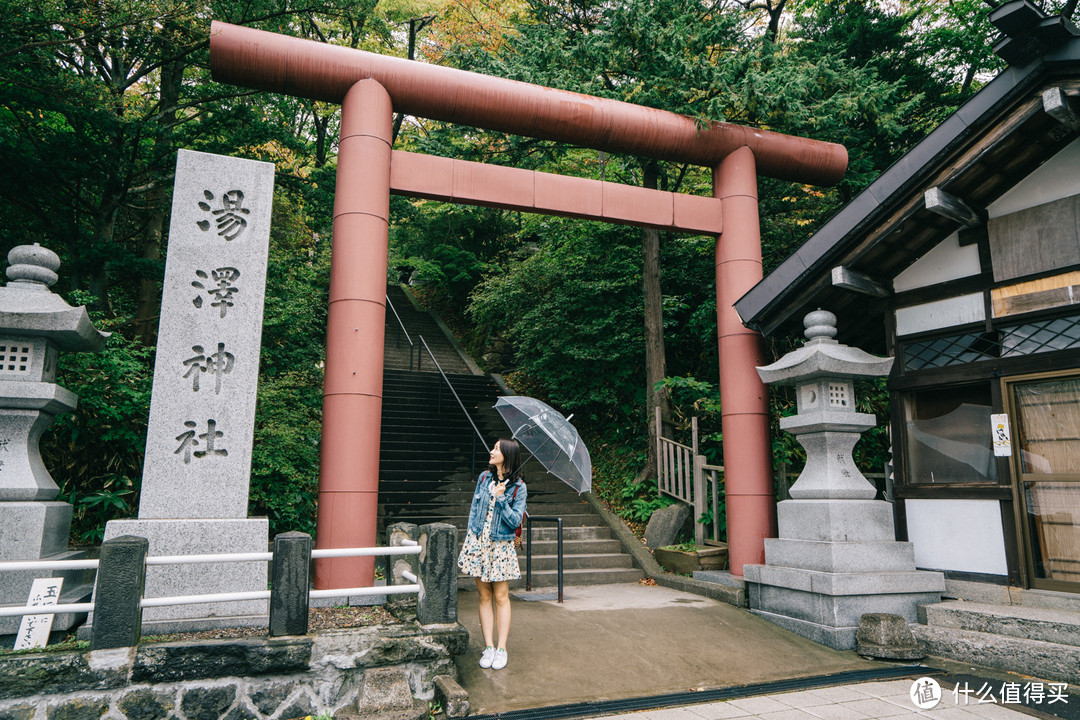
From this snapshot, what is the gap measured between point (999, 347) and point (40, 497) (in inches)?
358

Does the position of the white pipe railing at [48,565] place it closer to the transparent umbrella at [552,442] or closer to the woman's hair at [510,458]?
the woman's hair at [510,458]

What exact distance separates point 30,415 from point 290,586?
9.01 ft

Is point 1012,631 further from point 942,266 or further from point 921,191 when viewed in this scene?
point 921,191

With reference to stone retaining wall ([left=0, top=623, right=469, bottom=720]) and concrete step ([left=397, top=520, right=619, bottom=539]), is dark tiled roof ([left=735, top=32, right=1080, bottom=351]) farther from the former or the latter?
stone retaining wall ([left=0, top=623, right=469, bottom=720])

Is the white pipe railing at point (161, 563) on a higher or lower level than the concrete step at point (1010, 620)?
higher

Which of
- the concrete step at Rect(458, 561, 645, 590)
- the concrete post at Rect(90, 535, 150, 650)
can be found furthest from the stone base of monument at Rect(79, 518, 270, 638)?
the concrete step at Rect(458, 561, 645, 590)

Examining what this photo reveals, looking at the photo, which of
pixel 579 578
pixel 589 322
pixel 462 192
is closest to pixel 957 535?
pixel 579 578

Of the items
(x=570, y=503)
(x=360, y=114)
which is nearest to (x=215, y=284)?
(x=360, y=114)

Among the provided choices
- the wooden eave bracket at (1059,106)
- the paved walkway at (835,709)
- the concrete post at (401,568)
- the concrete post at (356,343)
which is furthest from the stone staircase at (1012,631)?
the concrete post at (356,343)

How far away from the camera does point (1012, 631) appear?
5.66m

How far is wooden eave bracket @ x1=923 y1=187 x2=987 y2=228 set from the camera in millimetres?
6512

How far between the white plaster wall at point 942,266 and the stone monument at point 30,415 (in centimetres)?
854

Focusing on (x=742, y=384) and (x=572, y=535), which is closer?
(x=742, y=384)

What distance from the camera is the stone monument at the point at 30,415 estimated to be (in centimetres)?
490
